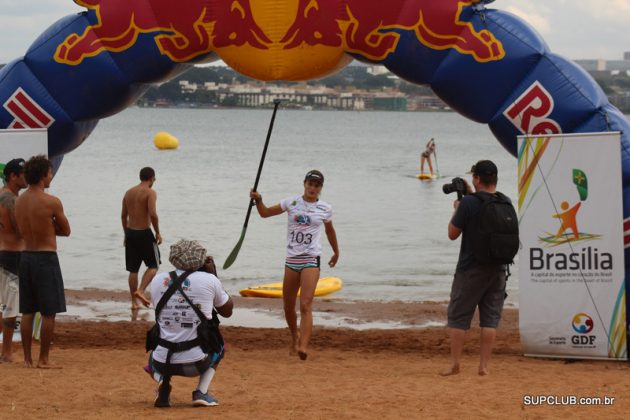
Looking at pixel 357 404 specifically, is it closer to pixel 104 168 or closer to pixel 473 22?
pixel 473 22

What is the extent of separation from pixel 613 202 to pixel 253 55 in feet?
10.7

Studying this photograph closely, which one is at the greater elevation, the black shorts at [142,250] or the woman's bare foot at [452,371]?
the black shorts at [142,250]

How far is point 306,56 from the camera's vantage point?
9.62 meters

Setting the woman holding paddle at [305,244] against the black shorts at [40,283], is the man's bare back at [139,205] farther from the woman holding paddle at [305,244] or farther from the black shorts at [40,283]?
the black shorts at [40,283]

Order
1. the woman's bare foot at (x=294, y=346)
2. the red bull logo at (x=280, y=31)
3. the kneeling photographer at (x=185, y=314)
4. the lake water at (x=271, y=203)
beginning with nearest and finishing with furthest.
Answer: the kneeling photographer at (x=185, y=314), the red bull logo at (x=280, y=31), the woman's bare foot at (x=294, y=346), the lake water at (x=271, y=203)

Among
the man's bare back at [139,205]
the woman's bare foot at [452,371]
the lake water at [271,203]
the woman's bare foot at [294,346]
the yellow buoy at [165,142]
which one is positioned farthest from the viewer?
the yellow buoy at [165,142]

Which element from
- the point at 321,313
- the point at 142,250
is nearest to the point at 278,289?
the point at 321,313

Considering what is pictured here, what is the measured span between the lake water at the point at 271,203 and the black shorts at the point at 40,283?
24.9 ft

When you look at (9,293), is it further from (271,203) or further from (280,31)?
(271,203)

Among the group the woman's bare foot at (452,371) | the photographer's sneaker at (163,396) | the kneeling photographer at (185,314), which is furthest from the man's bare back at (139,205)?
the kneeling photographer at (185,314)

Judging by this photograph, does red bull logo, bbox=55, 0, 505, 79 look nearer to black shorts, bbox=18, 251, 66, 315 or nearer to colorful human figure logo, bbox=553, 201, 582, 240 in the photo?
colorful human figure logo, bbox=553, 201, 582, 240

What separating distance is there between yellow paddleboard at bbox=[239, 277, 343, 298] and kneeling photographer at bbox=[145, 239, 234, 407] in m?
7.52

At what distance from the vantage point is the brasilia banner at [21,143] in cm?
964

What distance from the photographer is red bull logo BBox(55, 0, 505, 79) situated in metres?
9.27
